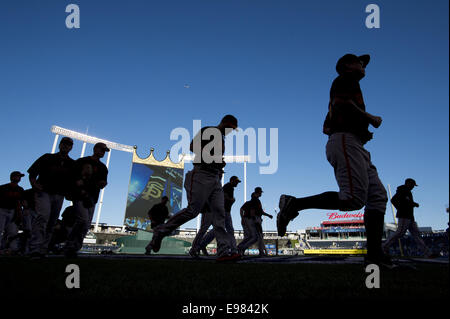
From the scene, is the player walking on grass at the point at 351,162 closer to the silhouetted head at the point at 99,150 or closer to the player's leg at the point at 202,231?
the silhouetted head at the point at 99,150

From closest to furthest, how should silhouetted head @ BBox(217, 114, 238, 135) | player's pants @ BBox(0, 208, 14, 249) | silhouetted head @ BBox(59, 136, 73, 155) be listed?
silhouetted head @ BBox(217, 114, 238, 135)
silhouetted head @ BBox(59, 136, 73, 155)
player's pants @ BBox(0, 208, 14, 249)

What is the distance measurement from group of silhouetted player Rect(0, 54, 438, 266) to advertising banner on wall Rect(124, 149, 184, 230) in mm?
27742

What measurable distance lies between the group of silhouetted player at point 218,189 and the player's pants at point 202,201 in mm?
14

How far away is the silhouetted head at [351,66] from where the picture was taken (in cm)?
292

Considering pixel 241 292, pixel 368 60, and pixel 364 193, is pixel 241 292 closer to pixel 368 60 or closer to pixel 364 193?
pixel 364 193

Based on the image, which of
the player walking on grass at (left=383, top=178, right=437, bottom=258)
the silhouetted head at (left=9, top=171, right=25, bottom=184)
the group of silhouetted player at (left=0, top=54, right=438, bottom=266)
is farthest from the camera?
the silhouetted head at (left=9, top=171, right=25, bottom=184)

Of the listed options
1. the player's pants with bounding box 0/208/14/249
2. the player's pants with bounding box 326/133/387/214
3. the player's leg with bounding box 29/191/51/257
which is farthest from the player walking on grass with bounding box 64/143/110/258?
the player's pants with bounding box 326/133/387/214

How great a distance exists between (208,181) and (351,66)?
225 cm

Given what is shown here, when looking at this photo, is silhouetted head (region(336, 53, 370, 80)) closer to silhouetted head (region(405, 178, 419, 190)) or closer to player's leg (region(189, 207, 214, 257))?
player's leg (region(189, 207, 214, 257))

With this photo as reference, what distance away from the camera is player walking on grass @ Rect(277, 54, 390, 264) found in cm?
261

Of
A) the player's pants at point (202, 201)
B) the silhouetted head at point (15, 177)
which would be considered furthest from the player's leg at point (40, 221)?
the silhouetted head at point (15, 177)

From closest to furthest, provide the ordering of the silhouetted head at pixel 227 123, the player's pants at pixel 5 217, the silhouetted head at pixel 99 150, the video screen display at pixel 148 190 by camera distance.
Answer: the silhouetted head at pixel 227 123 < the silhouetted head at pixel 99 150 < the player's pants at pixel 5 217 < the video screen display at pixel 148 190
